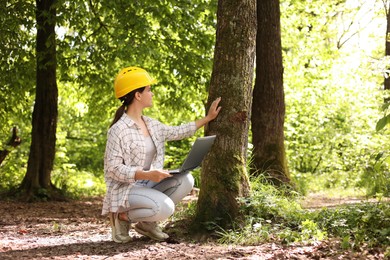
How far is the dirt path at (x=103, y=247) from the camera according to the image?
5.13 m

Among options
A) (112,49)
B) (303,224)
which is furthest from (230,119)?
(112,49)

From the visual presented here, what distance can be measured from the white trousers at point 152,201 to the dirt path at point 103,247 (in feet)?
0.94

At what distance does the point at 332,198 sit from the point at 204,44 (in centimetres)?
408

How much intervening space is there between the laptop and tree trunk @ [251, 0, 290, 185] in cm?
448

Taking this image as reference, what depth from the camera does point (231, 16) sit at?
20.5 feet

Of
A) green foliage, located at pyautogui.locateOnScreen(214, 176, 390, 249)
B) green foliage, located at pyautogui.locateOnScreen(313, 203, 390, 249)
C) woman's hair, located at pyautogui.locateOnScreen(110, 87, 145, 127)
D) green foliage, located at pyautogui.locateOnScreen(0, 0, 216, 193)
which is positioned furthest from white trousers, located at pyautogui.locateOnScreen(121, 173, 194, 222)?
green foliage, located at pyautogui.locateOnScreen(0, 0, 216, 193)

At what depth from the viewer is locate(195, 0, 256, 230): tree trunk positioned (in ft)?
20.1

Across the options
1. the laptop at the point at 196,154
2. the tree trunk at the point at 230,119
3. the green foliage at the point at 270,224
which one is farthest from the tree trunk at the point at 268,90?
the laptop at the point at 196,154

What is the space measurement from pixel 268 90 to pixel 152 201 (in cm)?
516

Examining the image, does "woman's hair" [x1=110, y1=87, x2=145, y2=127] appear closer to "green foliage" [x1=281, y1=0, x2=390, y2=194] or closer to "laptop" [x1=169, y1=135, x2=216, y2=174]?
"laptop" [x1=169, y1=135, x2=216, y2=174]

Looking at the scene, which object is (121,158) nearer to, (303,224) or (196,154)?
(196,154)

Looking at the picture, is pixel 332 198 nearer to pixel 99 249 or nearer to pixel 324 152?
pixel 324 152

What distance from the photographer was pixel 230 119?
20.1 feet

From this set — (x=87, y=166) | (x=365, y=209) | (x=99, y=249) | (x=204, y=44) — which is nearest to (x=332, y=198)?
(x=204, y=44)
